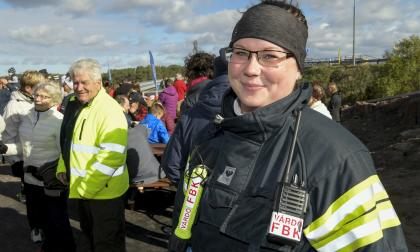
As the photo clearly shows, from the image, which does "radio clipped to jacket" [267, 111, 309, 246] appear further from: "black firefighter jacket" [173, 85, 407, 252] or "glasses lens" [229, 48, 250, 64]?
"glasses lens" [229, 48, 250, 64]

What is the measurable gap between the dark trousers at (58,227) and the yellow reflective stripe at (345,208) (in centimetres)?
370

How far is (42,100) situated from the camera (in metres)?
4.37

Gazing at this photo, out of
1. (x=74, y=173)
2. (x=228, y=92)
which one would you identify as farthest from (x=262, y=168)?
(x=74, y=173)

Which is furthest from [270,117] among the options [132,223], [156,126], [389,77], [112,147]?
[389,77]

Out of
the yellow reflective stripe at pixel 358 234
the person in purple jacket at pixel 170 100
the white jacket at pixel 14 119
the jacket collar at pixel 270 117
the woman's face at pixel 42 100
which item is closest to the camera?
the yellow reflective stripe at pixel 358 234

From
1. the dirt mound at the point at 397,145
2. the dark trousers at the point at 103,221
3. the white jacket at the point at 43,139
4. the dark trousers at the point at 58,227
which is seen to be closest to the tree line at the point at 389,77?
the dirt mound at the point at 397,145

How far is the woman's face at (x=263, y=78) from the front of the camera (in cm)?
146

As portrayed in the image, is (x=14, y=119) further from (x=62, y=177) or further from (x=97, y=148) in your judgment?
(x=97, y=148)

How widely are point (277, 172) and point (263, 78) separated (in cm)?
35

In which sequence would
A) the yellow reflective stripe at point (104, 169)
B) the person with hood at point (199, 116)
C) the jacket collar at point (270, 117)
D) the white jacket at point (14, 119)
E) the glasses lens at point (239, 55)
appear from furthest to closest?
the white jacket at point (14, 119)
the yellow reflective stripe at point (104, 169)
the person with hood at point (199, 116)
the glasses lens at point (239, 55)
the jacket collar at point (270, 117)

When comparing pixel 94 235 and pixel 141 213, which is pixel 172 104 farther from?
pixel 94 235

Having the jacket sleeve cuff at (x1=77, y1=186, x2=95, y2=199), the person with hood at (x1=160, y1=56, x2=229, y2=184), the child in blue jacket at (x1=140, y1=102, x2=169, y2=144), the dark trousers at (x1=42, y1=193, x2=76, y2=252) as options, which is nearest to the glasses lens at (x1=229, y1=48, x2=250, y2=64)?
the person with hood at (x1=160, y1=56, x2=229, y2=184)

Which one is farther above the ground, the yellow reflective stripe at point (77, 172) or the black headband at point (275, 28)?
the black headband at point (275, 28)

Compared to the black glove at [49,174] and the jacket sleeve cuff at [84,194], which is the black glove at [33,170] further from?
the jacket sleeve cuff at [84,194]
